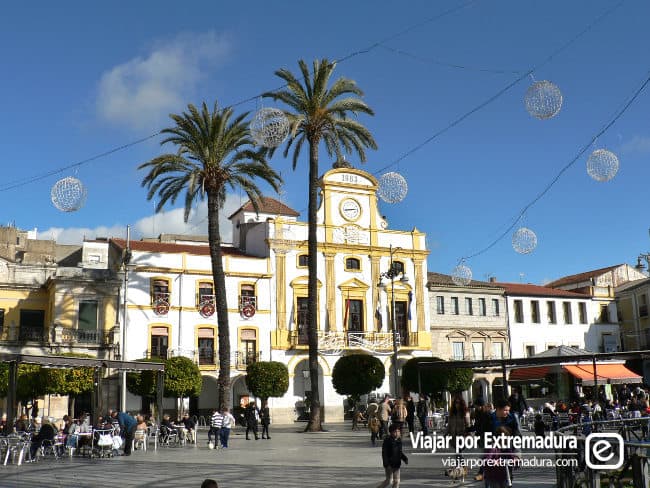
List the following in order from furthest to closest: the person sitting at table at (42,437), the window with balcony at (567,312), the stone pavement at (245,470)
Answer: the window with balcony at (567,312)
the person sitting at table at (42,437)
the stone pavement at (245,470)

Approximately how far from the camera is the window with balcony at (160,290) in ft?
140

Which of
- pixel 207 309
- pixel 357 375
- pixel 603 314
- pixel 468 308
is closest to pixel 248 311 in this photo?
pixel 207 309

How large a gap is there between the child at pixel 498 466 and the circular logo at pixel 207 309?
34.2 meters

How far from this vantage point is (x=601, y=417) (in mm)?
23922

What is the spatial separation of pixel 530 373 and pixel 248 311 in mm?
18532

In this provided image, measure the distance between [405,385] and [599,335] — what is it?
27.9 meters

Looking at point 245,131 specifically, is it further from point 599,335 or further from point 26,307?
point 599,335

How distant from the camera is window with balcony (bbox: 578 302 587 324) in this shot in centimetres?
5816

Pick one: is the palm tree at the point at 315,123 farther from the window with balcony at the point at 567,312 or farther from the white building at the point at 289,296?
the window with balcony at the point at 567,312

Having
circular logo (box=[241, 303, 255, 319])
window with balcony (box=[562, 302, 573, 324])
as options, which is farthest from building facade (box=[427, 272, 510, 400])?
circular logo (box=[241, 303, 255, 319])

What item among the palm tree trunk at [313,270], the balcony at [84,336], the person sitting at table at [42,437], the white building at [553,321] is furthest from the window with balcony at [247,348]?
the person sitting at table at [42,437]

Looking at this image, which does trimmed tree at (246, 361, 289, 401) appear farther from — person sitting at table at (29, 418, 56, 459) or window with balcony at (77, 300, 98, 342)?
person sitting at table at (29, 418, 56, 459)

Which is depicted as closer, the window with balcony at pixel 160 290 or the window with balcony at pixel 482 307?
the window with balcony at pixel 160 290

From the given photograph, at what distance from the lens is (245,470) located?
17422 millimetres
